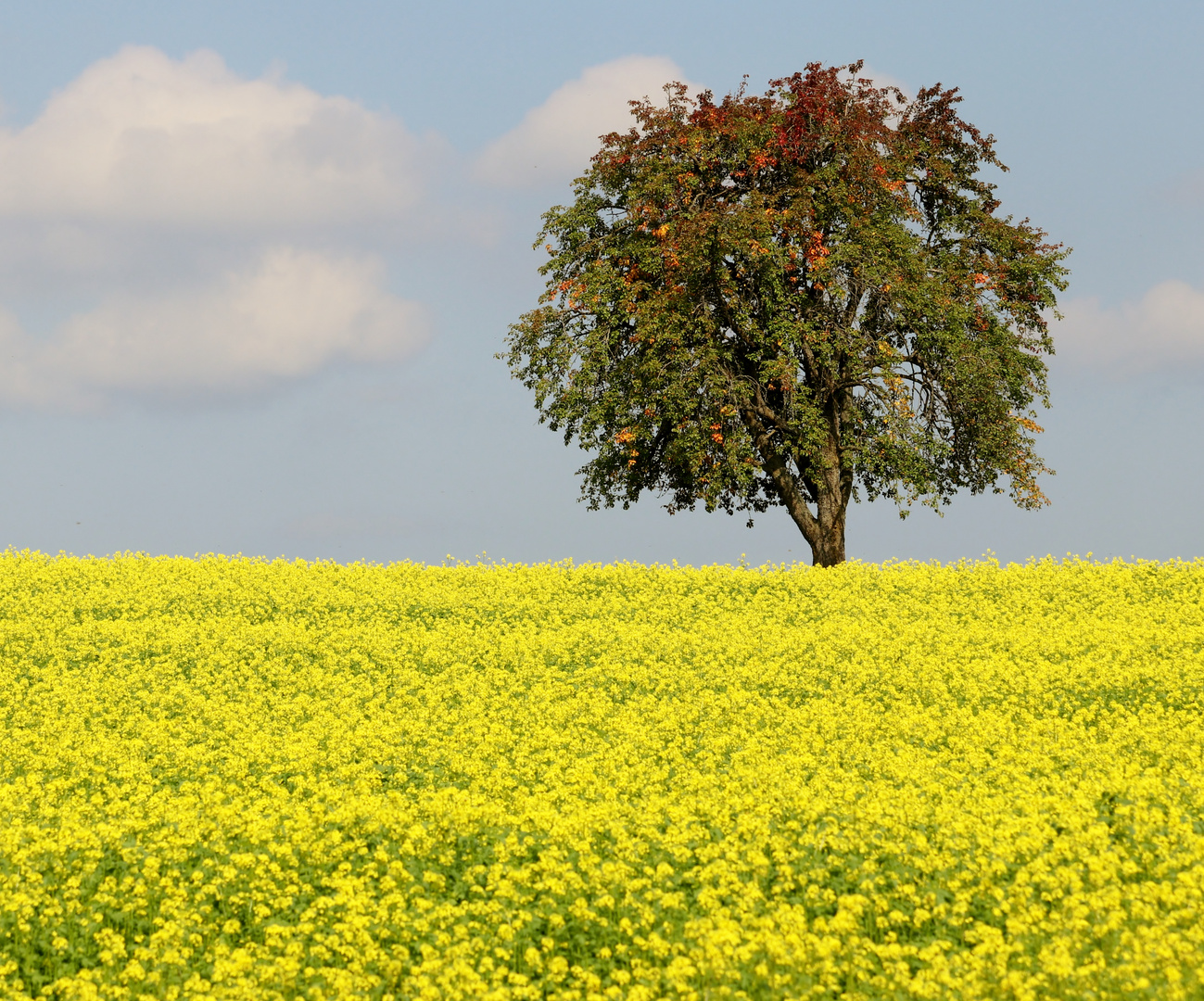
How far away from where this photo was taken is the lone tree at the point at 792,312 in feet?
84.5

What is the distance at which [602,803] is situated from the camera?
1053cm

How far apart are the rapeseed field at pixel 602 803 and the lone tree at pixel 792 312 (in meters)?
6.83

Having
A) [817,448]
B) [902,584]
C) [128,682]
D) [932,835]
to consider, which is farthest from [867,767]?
[817,448]

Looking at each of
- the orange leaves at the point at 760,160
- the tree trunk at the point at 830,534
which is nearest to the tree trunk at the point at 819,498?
the tree trunk at the point at 830,534

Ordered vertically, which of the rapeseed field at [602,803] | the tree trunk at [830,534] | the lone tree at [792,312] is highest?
the lone tree at [792,312]

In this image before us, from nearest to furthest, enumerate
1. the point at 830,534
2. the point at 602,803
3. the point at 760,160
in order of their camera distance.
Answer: the point at 602,803, the point at 760,160, the point at 830,534

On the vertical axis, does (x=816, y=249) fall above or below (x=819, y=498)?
above

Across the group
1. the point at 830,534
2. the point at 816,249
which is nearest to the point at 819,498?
the point at 830,534

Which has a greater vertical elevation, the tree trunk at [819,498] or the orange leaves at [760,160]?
the orange leaves at [760,160]

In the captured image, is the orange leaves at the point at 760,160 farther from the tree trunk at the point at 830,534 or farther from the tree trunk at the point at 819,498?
the tree trunk at the point at 830,534

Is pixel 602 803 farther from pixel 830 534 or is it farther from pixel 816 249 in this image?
pixel 816 249

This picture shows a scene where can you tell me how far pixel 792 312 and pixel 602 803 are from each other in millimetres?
17897

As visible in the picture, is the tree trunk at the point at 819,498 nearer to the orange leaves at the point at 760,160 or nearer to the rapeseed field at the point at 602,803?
the orange leaves at the point at 760,160

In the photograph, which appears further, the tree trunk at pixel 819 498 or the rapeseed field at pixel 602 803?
the tree trunk at pixel 819 498
